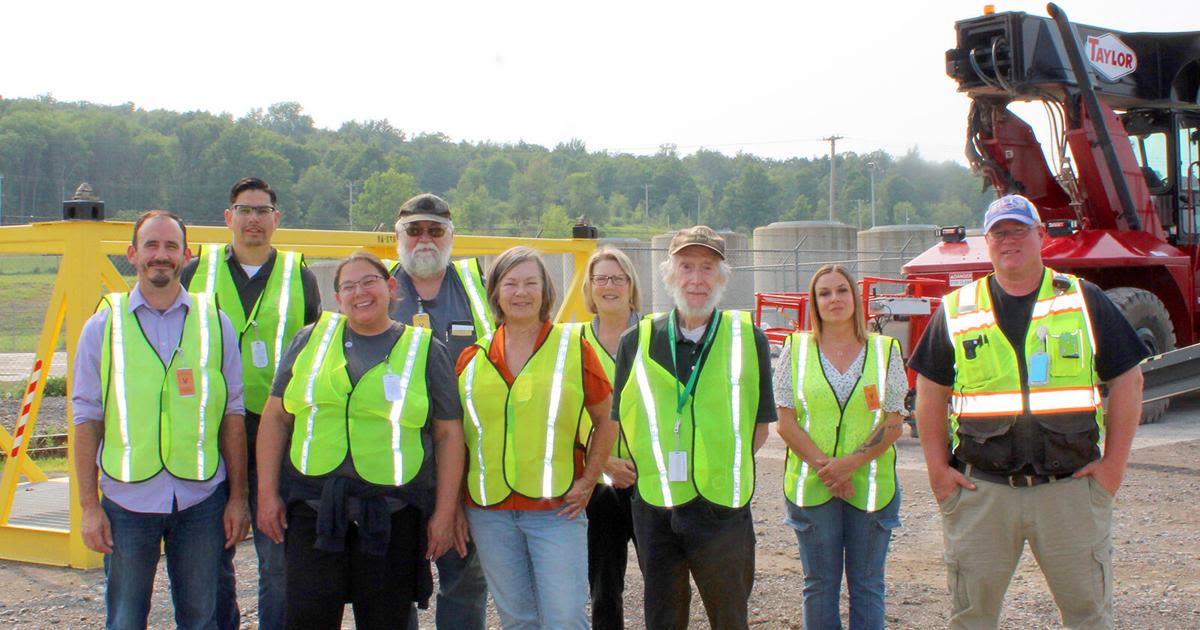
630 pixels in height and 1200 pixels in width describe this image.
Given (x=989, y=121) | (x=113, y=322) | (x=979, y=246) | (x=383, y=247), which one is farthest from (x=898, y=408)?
(x=979, y=246)

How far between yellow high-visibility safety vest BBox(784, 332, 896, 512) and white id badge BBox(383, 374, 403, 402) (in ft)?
5.58

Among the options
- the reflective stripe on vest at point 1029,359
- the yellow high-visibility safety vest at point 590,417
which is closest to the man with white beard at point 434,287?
the yellow high-visibility safety vest at point 590,417

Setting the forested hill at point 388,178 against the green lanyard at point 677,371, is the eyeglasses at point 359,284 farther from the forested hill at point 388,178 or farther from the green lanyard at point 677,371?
the forested hill at point 388,178

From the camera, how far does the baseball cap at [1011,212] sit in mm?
3824

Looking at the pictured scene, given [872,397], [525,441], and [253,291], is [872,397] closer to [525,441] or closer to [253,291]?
[525,441]

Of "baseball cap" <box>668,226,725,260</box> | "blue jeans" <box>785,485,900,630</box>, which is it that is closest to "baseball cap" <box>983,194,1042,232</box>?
"baseball cap" <box>668,226,725,260</box>

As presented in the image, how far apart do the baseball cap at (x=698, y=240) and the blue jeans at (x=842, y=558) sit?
3.87ft

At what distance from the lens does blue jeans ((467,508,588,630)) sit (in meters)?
3.80

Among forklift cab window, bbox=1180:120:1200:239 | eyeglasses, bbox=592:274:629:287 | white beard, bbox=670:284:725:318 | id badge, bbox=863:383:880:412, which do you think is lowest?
id badge, bbox=863:383:880:412

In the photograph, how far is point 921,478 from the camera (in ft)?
28.3

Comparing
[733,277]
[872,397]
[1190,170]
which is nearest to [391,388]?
[872,397]

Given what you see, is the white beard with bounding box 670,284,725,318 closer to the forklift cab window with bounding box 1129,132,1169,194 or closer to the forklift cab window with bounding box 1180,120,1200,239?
the forklift cab window with bounding box 1129,132,1169,194

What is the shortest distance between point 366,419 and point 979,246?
9.89 m

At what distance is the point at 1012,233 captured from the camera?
3.85 metres
